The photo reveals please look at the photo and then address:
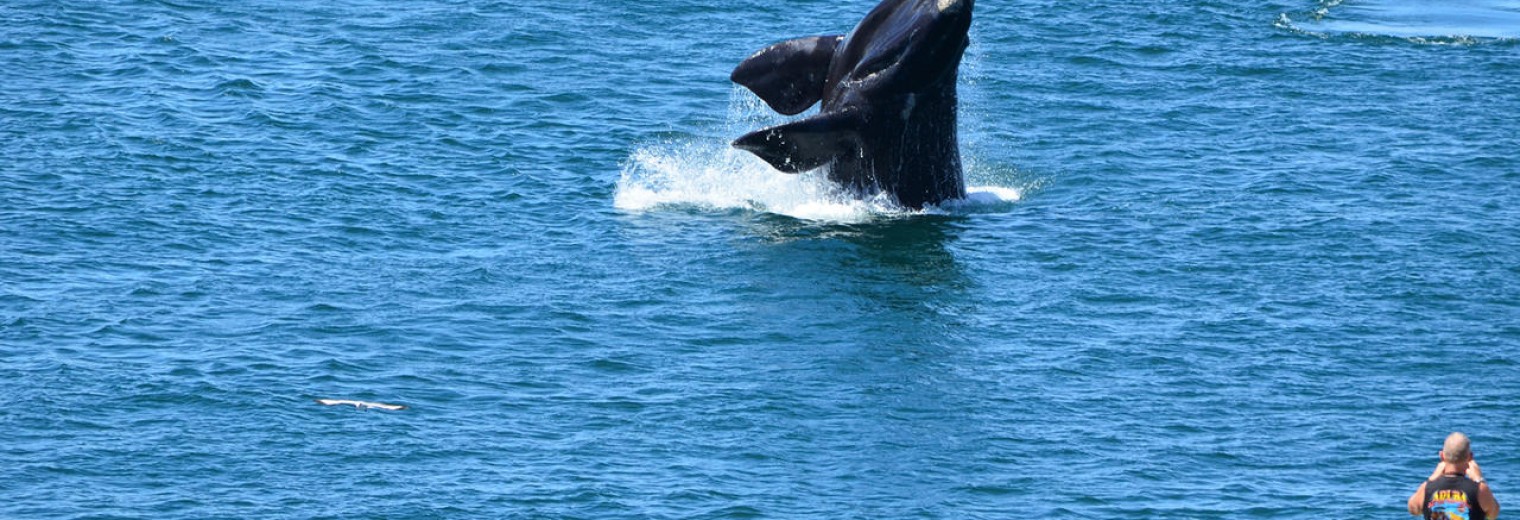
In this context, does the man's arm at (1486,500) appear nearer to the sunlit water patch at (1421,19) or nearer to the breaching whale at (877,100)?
the breaching whale at (877,100)

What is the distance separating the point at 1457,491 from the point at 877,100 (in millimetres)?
Result: 17505

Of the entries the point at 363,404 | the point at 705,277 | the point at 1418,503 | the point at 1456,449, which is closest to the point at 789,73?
the point at 705,277

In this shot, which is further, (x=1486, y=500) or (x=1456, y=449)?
(x=1486, y=500)

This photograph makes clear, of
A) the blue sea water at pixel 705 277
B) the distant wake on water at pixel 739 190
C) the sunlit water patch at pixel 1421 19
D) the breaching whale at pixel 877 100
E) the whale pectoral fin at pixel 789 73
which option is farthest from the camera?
the sunlit water patch at pixel 1421 19

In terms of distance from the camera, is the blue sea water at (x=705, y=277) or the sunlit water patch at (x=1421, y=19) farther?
the sunlit water patch at (x=1421, y=19)

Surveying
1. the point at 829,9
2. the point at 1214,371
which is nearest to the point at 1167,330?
the point at 1214,371

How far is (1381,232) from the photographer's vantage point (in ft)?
126

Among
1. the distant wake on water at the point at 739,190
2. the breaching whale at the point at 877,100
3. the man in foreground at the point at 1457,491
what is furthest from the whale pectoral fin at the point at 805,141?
the man in foreground at the point at 1457,491

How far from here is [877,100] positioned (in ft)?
120

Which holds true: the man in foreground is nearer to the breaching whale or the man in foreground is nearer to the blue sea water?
the blue sea water

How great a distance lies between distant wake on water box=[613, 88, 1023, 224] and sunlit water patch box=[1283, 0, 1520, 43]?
16.7m

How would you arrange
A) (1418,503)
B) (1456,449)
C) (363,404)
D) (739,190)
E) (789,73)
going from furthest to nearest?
(739,190)
(789,73)
(363,404)
(1418,503)
(1456,449)

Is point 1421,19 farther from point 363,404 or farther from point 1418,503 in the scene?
point 1418,503

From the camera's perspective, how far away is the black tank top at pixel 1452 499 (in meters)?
20.1
